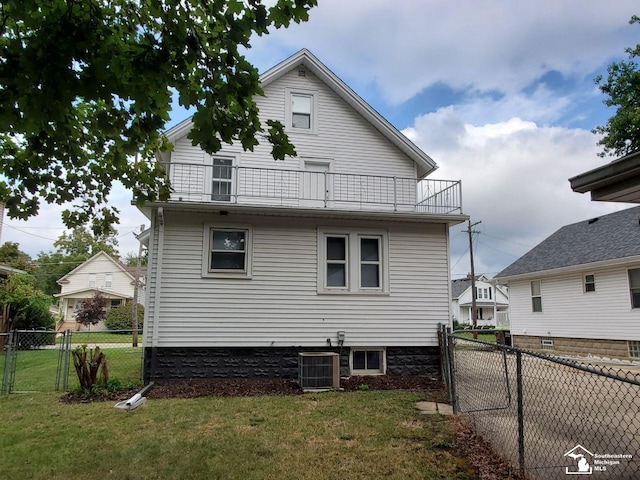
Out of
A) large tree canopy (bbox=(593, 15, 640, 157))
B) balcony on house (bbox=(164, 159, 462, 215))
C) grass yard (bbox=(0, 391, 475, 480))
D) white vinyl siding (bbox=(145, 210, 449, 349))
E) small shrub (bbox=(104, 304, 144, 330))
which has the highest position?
large tree canopy (bbox=(593, 15, 640, 157))

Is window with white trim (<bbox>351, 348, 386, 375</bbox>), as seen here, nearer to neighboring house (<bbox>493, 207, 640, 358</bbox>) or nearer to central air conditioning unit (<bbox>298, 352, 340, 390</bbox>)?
central air conditioning unit (<bbox>298, 352, 340, 390</bbox>)

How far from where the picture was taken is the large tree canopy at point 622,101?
634 inches

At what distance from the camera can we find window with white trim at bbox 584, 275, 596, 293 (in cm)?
1472

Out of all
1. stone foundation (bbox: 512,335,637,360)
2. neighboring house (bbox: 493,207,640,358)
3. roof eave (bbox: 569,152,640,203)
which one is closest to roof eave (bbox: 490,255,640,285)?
neighboring house (bbox: 493,207,640,358)

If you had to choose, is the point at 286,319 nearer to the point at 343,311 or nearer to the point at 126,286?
the point at 343,311

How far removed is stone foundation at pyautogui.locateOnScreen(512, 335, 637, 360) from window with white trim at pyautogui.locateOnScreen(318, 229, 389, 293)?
9.49 meters

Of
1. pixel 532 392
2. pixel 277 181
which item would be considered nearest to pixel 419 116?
pixel 277 181

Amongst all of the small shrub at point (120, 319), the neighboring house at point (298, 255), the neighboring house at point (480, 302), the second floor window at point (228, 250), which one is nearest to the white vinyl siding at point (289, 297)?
the neighboring house at point (298, 255)

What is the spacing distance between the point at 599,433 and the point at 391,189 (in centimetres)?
755

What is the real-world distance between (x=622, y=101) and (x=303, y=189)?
14830 mm

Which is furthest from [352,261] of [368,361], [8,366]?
[8,366]

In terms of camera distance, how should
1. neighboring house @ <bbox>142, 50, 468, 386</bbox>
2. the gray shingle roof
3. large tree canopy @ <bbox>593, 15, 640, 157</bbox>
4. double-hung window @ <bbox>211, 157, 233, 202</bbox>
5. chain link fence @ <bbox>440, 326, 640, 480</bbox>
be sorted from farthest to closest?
large tree canopy @ <bbox>593, 15, 640, 157</bbox> < the gray shingle roof < double-hung window @ <bbox>211, 157, 233, 202</bbox> < neighboring house @ <bbox>142, 50, 468, 386</bbox> < chain link fence @ <bbox>440, 326, 640, 480</bbox>

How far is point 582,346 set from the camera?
49.3 feet

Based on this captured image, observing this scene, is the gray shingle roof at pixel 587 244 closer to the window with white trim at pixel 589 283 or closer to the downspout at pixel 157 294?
the window with white trim at pixel 589 283
